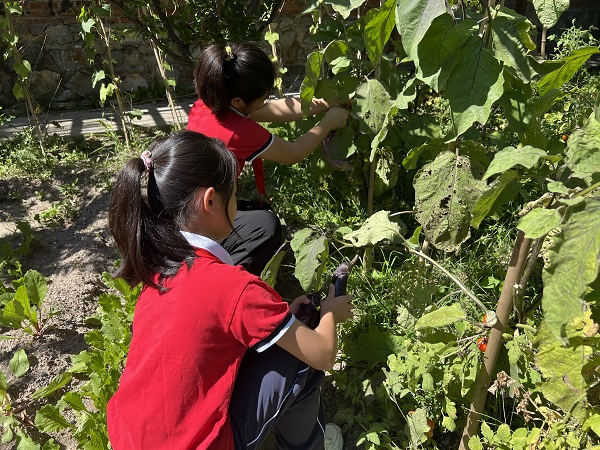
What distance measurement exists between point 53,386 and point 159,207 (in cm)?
106

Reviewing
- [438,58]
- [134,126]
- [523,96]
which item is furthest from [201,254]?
[134,126]

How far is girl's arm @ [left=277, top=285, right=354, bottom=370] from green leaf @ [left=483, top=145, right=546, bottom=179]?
2.27 feet

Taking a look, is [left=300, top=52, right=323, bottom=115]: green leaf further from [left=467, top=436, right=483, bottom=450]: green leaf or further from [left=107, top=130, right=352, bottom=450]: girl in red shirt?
[left=467, top=436, right=483, bottom=450]: green leaf

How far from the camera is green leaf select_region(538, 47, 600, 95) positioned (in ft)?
4.16

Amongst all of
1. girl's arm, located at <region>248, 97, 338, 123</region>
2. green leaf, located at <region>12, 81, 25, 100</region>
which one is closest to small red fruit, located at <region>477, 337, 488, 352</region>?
girl's arm, located at <region>248, 97, 338, 123</region>

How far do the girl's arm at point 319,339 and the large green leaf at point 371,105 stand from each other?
61 centimetres

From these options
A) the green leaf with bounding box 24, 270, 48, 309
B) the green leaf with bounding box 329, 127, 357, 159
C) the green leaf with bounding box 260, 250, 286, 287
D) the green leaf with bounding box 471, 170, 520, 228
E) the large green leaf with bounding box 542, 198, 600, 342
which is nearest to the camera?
the large green leaf with bounding box 542, 198, 600, 342

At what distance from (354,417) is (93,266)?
1577 mm

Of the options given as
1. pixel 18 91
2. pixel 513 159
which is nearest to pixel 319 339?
pixel 513 159

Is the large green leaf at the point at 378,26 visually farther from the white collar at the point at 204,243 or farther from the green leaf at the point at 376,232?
the white collar at the point at 204,243

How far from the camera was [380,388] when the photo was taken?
1.98 m

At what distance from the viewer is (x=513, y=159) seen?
1.13 metres

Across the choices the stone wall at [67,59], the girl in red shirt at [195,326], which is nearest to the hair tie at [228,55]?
the girl in red shirt at [195,326]

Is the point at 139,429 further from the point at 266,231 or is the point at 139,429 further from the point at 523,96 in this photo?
the point at 523,96
